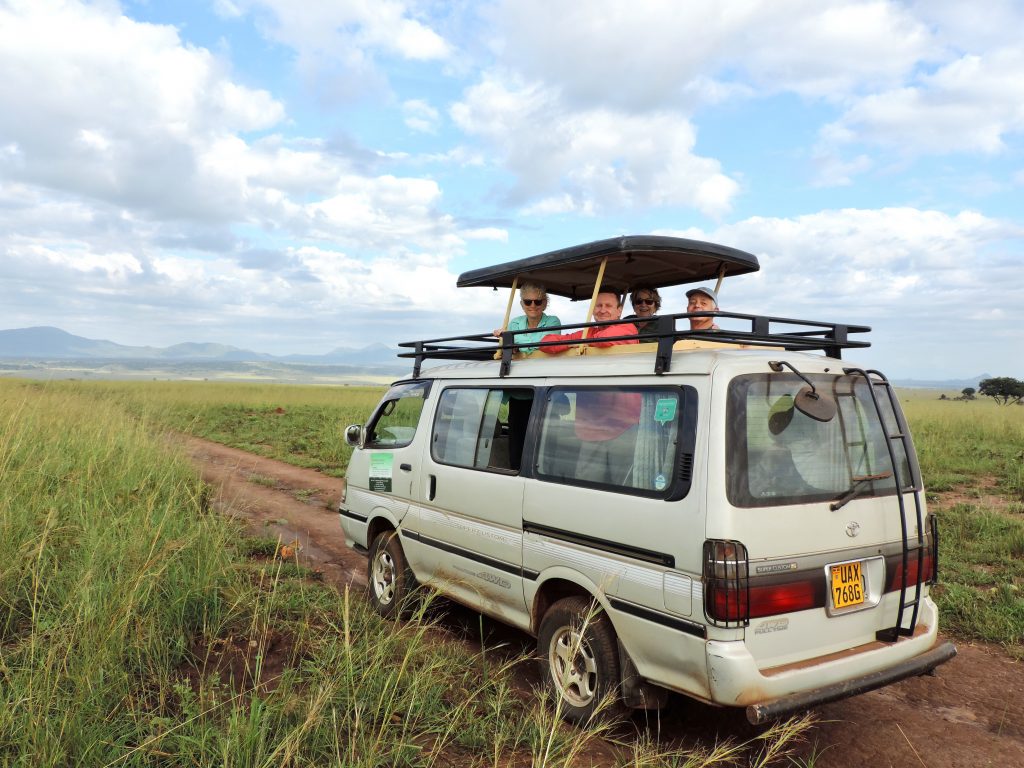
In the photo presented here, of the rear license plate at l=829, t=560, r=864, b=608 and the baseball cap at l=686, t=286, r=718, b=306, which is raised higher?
the baseball cap at l=686, t=286, r=718, b=306

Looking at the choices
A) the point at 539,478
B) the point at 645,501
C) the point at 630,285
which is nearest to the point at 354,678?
the point at 539,478

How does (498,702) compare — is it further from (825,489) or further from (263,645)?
(825,489)

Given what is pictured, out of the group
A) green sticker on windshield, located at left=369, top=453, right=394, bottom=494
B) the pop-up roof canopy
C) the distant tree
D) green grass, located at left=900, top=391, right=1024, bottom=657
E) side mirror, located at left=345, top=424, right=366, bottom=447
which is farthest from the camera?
the distant tree

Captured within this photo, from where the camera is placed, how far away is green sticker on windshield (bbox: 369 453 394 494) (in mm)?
5363

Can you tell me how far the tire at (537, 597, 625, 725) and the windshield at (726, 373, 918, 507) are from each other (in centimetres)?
100

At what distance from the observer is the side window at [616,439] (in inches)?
128

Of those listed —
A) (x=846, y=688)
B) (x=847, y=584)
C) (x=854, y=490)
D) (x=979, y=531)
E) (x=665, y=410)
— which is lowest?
(x=979, y=531)

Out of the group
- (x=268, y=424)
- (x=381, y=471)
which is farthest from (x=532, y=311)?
(x=268, y=424)

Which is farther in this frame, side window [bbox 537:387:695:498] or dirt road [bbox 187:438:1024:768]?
dirt road [bbox 187:438:1024:768]

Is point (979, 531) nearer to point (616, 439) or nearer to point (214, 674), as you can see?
point (616, 439)

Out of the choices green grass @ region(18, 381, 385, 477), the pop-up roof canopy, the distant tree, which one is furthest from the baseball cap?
the distant tree

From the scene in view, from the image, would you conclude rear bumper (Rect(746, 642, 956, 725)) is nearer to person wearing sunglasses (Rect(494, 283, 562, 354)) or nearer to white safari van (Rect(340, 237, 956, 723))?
white safari van (Rect(340, 237, 956, 723))

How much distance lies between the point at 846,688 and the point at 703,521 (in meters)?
1.02

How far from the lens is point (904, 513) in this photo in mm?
3289
